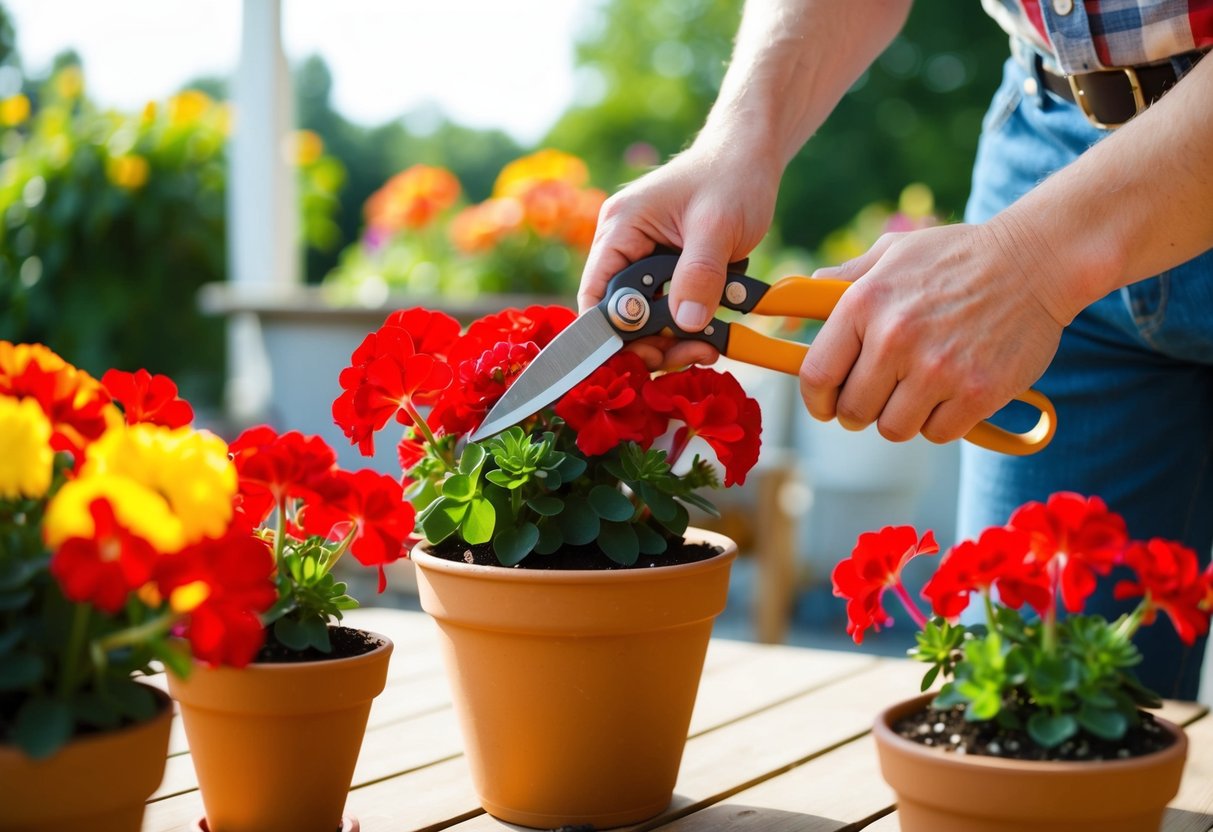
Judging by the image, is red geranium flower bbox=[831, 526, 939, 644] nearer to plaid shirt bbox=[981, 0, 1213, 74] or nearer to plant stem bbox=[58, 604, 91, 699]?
plant stem bbox=[58, 604, 91, 699]

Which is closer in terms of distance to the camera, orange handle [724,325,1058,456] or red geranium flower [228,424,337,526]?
red geranium flower [228,424,337,526]

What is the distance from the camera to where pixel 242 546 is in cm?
68

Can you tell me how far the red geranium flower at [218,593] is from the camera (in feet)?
2.09

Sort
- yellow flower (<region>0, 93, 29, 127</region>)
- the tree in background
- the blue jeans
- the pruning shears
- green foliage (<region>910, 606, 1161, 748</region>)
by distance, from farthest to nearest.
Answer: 1. the tree in background
2. yellow flower (<region>0, 93, 29, 127</region>)
3. the blue jeans
4. the pruning shears
5. green foliage (<region>910, 606, 1161, 748</region>)

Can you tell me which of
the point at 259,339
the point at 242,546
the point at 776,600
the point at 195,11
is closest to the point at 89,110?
the point at 195,11

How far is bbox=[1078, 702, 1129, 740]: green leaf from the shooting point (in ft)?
2.28

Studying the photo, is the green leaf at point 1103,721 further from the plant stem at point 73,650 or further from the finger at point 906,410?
the plant stem at point 73,650

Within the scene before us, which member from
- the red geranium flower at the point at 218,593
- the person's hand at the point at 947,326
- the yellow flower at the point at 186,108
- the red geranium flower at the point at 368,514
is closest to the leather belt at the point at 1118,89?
the person's hand at the point at 947,326

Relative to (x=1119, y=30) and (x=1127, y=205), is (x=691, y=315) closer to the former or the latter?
(x=1127, y=205)

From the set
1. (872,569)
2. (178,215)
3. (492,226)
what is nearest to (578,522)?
(872,569)

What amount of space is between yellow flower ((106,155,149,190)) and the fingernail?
348cm

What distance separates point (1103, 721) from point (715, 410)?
392 mm

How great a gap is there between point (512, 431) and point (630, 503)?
11 centimetres

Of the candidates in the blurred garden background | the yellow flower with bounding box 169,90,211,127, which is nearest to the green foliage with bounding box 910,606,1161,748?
the blurred garden background
